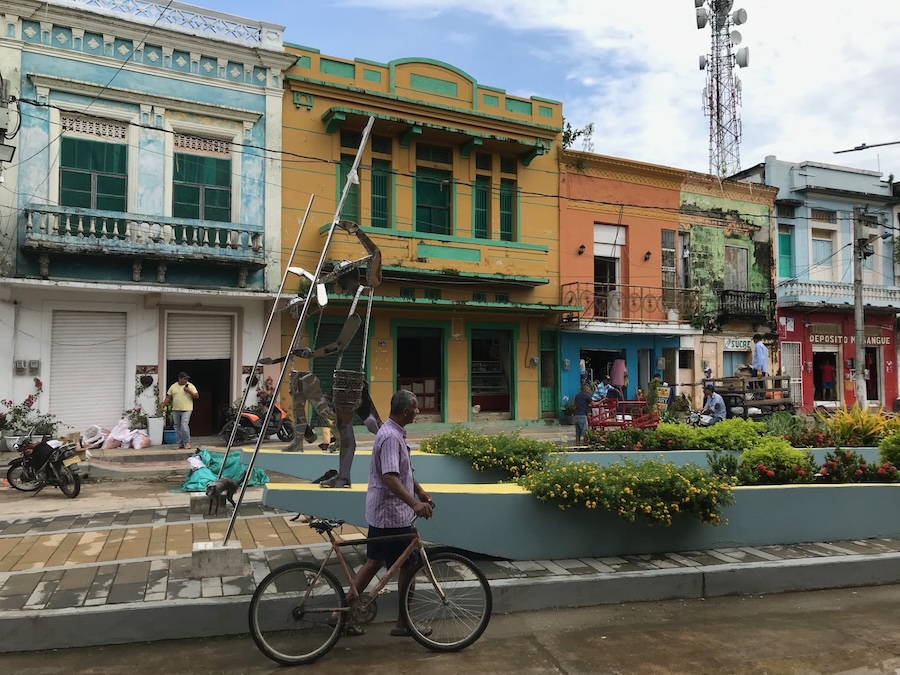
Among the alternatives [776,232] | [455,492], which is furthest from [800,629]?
[776,232]

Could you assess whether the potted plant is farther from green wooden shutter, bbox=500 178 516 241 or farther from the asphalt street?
green wooden shutter, bbox=500 178 516 241

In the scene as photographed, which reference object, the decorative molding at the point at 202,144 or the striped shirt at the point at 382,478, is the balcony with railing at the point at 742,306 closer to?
the decorative molding at the point at 202,144

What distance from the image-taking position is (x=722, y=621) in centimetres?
514

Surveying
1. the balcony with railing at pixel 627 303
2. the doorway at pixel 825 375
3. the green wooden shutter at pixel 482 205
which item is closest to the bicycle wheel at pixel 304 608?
the green wooden shutter at pixel 482 205

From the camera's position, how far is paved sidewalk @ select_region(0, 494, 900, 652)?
4590 millimetres

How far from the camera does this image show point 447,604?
454 centimetres

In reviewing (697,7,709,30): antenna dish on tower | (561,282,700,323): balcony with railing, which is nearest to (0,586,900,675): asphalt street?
(561,282,700,323): balcony with railing

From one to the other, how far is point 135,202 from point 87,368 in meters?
3.71

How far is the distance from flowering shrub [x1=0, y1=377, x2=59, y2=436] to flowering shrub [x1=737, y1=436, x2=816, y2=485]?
1270cm

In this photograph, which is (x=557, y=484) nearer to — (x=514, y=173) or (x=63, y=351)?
(x=63, y=351)

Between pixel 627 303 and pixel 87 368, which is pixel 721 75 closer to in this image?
pixel 627 303

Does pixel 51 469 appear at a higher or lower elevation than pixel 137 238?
lower

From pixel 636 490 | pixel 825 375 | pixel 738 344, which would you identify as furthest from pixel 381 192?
pixel 825 375

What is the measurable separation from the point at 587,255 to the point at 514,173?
11.1 feet
